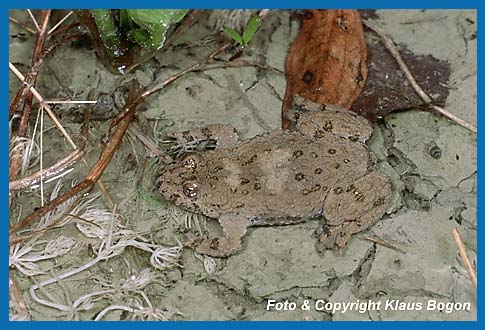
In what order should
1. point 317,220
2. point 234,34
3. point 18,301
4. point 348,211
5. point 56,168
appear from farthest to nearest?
point 234,34
point 56,168
point 317,220
point 348,211
point 18,301

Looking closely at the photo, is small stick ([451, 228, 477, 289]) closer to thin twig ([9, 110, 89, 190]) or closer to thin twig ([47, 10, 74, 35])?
thin twig ([9, 110, 89, 190])

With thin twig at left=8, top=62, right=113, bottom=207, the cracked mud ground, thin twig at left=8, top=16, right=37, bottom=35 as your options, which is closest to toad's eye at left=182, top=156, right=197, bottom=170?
the cracked mud ground

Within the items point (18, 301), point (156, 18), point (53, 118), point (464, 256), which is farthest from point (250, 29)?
point (18, 301)

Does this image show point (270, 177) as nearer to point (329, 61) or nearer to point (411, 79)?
→ point (329, 61)

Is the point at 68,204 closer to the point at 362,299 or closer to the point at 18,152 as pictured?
the point at 18,152

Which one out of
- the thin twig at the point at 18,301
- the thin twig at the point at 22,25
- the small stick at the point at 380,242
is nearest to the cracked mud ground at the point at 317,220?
the small stick at the point at 380,242

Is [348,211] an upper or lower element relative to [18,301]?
upper

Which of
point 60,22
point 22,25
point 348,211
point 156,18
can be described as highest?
point 156,18
